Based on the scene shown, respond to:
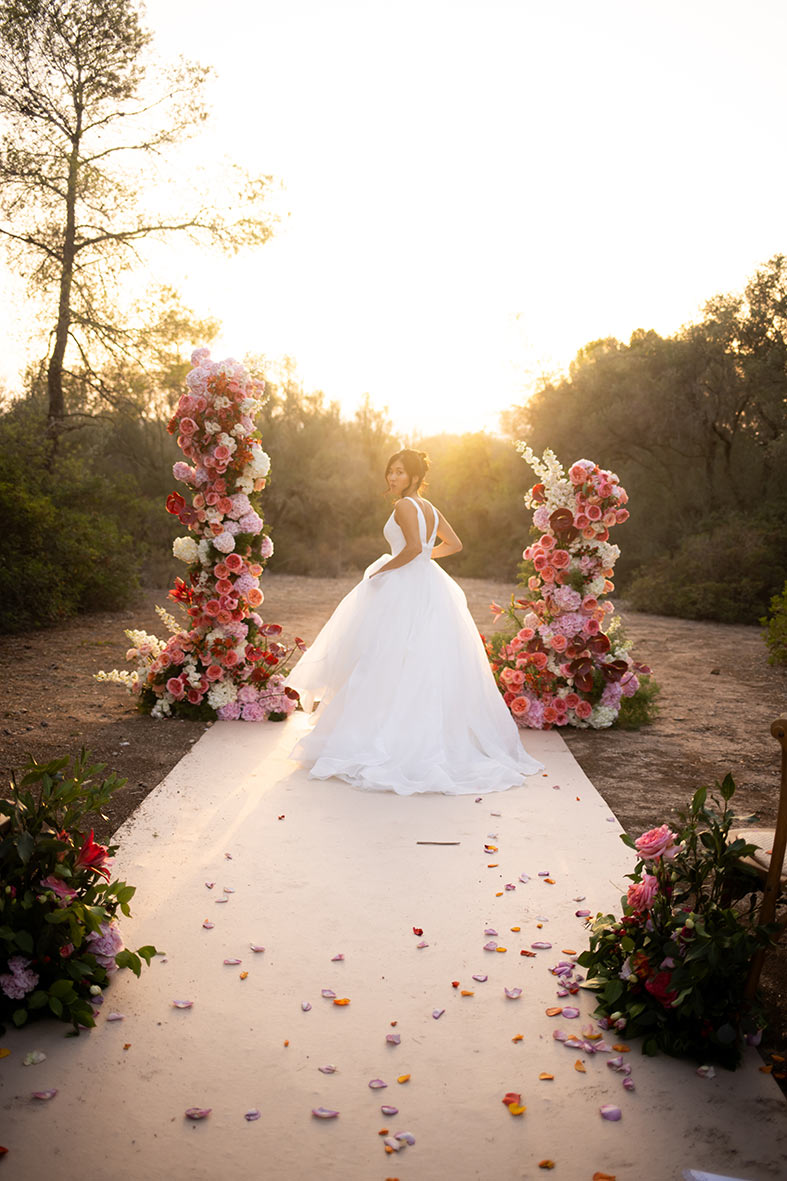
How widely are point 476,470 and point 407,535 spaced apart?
55.9 feet

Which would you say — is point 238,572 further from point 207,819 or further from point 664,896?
point 664,896

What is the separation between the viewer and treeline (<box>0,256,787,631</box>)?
13.0 m

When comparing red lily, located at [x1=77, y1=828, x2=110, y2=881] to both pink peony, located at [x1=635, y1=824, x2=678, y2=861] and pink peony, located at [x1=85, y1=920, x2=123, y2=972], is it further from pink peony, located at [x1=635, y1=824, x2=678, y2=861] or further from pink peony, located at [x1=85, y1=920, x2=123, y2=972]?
pink peony, located at [x1=635, y1=824, x2=678, y2=861]

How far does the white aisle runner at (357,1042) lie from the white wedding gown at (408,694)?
2.90 feet

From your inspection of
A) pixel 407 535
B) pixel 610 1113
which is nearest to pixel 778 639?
pixel 407 535

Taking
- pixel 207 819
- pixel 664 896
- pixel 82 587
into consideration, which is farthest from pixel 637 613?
pixel 664 896

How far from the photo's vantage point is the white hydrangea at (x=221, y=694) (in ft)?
22.6

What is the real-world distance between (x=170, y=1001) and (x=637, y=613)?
43.6 feet

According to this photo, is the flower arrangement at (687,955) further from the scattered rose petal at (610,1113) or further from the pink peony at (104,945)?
the pink peony at (104,945)

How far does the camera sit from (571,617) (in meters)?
6.89

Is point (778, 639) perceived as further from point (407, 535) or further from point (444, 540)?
point (407, 535)

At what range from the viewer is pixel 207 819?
4.64m

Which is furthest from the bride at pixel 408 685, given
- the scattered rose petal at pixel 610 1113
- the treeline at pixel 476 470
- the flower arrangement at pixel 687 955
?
the treeline at pixel 476 470

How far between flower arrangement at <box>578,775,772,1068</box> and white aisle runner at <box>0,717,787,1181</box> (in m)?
0.10
